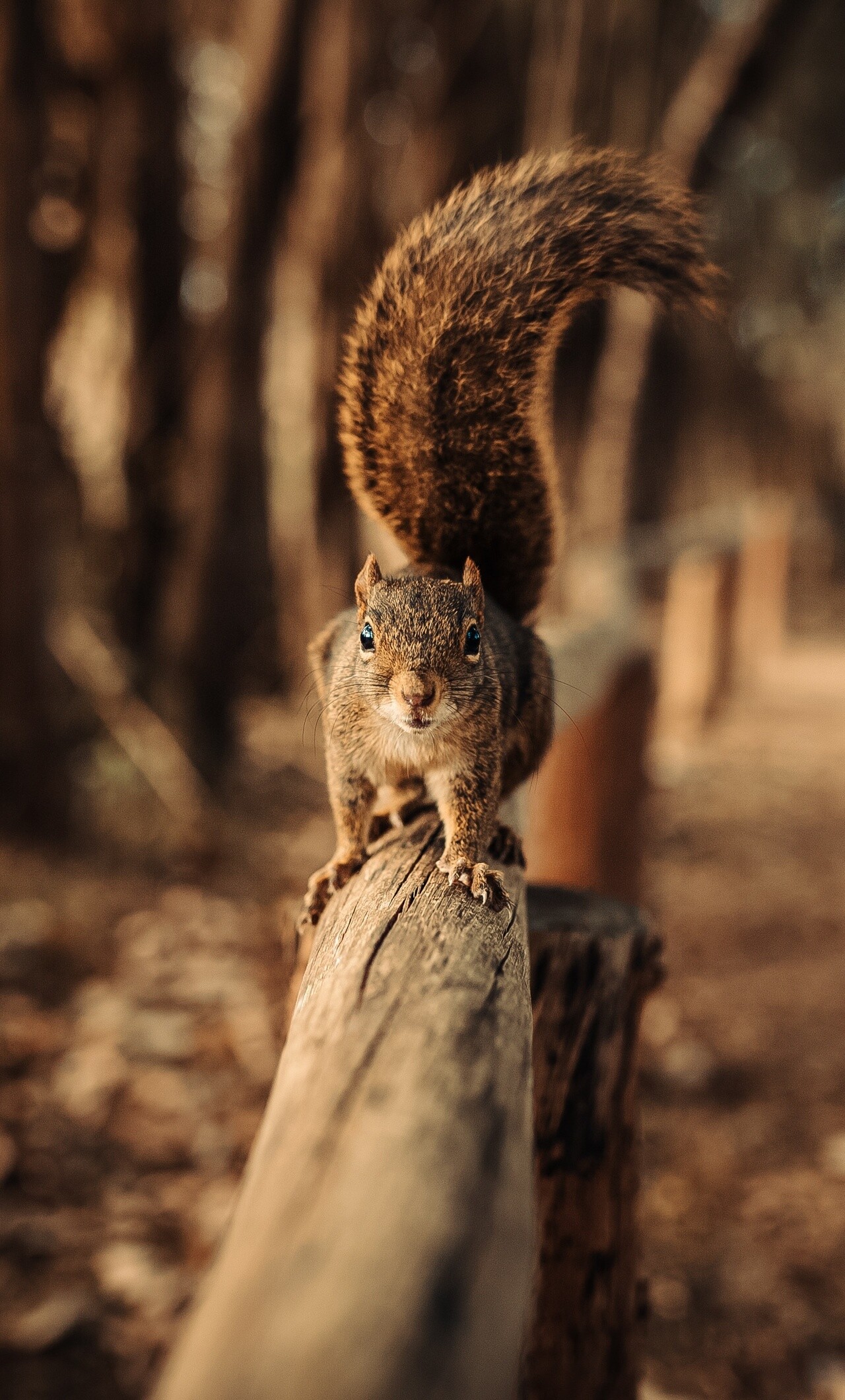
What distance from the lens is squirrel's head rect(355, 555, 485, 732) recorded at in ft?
3.99

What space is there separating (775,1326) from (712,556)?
204 inches

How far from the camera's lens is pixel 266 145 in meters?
4.94

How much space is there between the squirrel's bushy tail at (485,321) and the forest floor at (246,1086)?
62cm

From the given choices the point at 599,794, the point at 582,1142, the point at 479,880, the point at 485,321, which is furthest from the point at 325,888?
the point at 599,794

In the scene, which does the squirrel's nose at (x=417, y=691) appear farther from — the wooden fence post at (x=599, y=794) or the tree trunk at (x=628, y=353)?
the tree trunk at (x=628, y=353)

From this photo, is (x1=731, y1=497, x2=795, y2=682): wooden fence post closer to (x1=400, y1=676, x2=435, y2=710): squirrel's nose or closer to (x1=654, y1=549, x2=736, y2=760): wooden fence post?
(x1=654, y1=549, x2=736, y2=760): wooden fence post

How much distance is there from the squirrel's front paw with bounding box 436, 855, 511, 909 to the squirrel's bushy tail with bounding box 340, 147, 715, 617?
53 cm

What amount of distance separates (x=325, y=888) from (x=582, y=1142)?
1.58ft

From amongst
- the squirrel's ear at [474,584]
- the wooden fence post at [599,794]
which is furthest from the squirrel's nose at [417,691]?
the wooden fence post at [599,794]

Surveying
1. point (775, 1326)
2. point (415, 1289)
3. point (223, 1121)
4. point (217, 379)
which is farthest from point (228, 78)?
point (415, 1289)

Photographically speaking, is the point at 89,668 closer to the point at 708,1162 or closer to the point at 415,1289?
the point at 708,1162

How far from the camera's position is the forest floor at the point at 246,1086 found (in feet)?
7.32

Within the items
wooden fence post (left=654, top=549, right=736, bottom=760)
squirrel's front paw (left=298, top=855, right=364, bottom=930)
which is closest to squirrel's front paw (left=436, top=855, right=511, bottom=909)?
squirrel's front paw (left=298, top=855, right=364, bottom=930)

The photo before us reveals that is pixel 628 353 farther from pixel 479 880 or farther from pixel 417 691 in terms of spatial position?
pixel 479 880
